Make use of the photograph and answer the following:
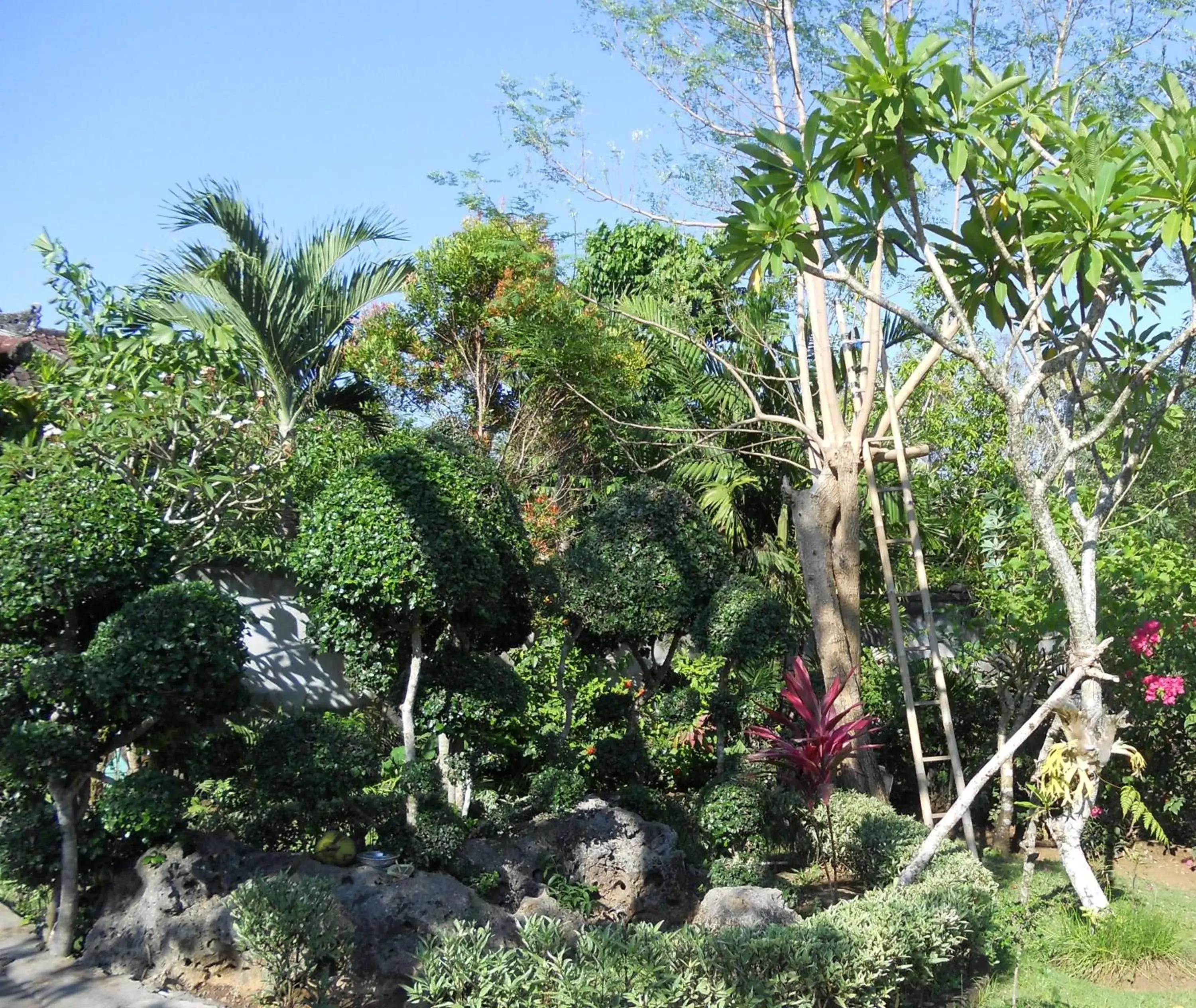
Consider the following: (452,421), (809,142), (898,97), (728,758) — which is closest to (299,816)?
(452,421)

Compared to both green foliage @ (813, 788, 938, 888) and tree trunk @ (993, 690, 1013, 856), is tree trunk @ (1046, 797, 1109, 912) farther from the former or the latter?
tree trunk @ (993, 690, 1013, 856)

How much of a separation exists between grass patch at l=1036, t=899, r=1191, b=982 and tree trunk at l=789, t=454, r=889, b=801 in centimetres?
255

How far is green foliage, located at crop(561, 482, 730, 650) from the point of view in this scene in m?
7.38

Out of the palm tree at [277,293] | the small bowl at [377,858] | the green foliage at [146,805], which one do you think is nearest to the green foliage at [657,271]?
the palm tree at [277,293]

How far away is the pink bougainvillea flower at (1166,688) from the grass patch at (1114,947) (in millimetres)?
2032

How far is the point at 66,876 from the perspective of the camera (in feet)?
18.6

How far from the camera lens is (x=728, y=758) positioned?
855 centimetres

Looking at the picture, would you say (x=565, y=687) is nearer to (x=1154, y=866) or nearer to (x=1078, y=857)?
(x=1078, y=857)

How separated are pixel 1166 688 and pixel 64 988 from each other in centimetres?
716

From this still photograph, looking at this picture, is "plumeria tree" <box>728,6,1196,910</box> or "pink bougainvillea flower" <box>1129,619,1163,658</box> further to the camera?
"pink bougainvillea flower" <box>1129,619,1163,658</box>

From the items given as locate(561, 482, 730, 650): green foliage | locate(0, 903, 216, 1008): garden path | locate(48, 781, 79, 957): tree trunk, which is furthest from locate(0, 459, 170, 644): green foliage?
locate(561, 482, 730, 650): green foliage

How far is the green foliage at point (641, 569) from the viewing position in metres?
7.38

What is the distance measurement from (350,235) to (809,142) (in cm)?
666

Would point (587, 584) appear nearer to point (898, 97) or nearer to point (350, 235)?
point (898, 97)
